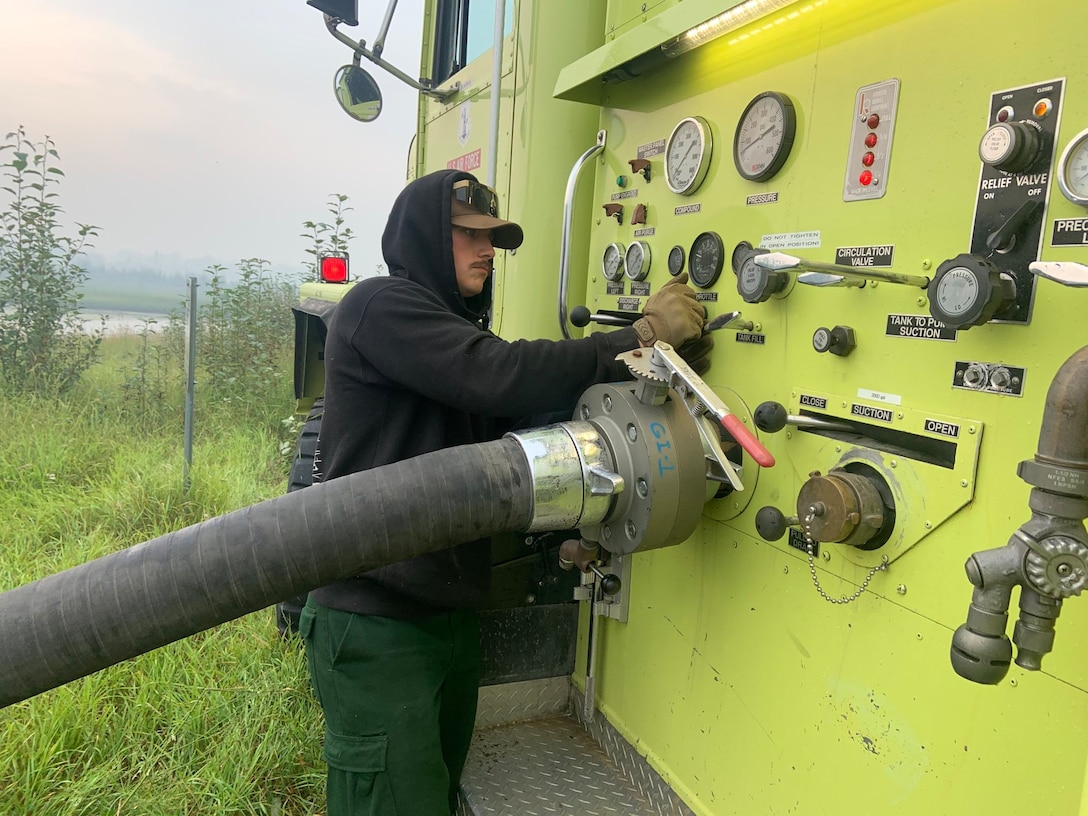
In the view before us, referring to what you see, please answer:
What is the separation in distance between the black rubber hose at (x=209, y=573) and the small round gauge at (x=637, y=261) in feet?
2.93

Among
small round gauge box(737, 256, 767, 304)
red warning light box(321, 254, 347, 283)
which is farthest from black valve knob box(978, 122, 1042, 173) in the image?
red warning light box(321, 254, 347, 283)

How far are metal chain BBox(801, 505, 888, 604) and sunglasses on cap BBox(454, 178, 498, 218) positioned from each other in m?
1.10

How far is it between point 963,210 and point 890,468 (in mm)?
431

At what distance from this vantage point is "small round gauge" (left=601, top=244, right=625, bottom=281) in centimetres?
199

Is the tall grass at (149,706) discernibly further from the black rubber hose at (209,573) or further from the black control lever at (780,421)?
the black control lever at (780,421)

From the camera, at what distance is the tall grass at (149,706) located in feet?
7.14

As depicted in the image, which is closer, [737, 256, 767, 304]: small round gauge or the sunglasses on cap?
[737, 256, 767, 304]: small round gauge

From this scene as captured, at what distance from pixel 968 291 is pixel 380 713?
4.70 ft

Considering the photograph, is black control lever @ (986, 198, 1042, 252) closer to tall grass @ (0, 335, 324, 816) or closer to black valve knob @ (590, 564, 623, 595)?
black valve knob @ (590, 564, 623, 595)

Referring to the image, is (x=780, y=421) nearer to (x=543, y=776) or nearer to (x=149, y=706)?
(x=543, y=776)

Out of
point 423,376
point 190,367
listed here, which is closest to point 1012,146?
point 423,376

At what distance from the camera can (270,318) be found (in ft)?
22.6

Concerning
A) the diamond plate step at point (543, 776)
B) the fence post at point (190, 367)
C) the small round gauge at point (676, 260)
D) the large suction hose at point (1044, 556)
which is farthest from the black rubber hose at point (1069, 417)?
the fence post at point (190, 367)

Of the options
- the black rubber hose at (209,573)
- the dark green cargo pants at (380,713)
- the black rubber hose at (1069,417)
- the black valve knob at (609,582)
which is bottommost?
the dark green cargo pants at (380,713)
